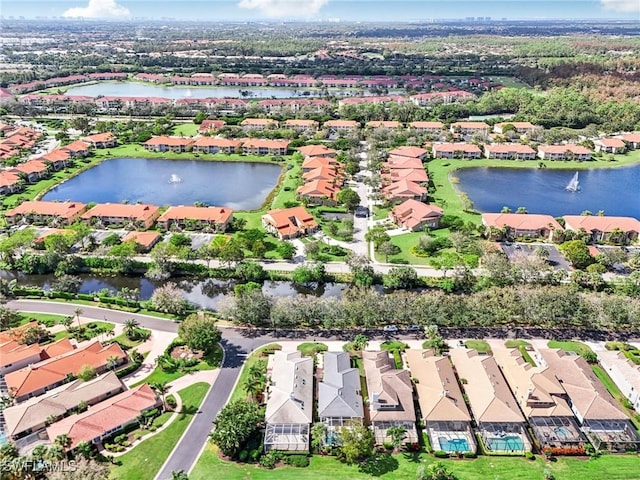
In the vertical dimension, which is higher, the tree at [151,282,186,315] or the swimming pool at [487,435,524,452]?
the tree at [151,282,186,315]

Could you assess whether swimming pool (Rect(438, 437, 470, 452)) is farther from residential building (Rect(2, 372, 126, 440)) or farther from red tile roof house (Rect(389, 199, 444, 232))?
red tile roof house (Rect(389, 199, 444, 232))

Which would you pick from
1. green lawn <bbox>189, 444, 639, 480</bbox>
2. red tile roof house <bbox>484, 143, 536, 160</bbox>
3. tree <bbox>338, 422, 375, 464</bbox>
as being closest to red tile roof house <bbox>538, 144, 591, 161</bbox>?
red tile roof house <bbox>484, 143, 536, 160</bbox>

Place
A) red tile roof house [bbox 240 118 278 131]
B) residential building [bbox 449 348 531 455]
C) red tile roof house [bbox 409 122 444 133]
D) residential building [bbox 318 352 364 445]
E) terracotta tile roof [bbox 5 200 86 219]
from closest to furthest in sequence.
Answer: residential building [bbox 449 348 531 455] < residential building [bbox 318 352 364 445] < terracotta tile roof [bbox 5 200 86 219] < red tile roof house [bbox 409 122 444 133] < red tile roof house [bbox 240 118 278 131]

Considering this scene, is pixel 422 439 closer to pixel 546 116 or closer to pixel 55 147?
pixel 55 147

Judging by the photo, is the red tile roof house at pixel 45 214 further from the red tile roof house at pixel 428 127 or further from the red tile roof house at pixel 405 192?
the red tile roof house at pixel 428 127

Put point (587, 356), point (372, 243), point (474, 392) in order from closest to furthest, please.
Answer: point (474, 392) → point (587, 356) → point (372, 243)

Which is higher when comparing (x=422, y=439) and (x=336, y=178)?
(x=336, y=178)

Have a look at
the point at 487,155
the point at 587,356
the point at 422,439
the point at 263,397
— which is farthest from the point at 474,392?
the point at 487,155
